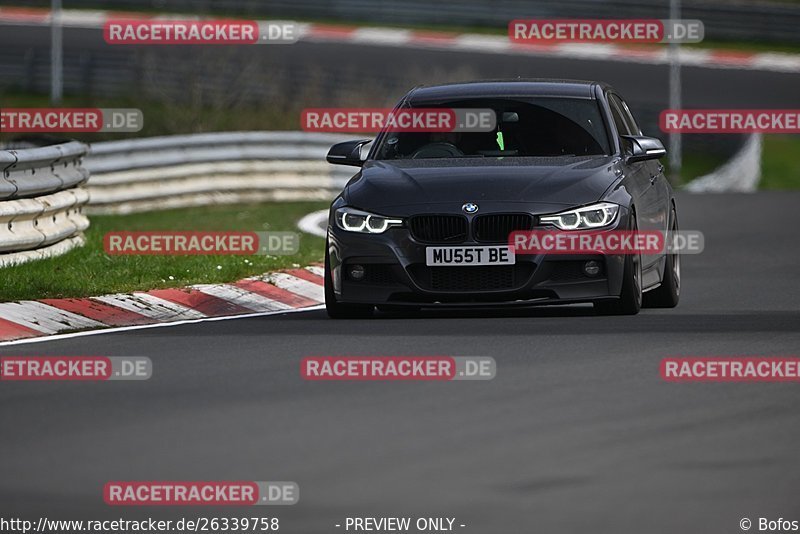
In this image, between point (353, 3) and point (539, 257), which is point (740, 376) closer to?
point (539, 257)

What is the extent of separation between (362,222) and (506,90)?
5.73ft

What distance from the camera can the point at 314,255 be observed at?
1647 cm

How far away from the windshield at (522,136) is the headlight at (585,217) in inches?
39.7

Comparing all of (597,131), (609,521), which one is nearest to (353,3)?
(597,131)

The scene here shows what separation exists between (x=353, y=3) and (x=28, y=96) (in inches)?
464

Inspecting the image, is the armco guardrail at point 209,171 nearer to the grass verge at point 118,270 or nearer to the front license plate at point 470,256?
the grass verge at point 118,270
